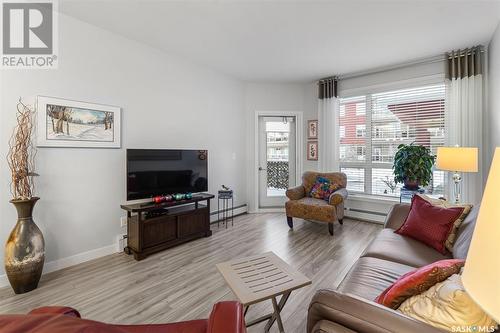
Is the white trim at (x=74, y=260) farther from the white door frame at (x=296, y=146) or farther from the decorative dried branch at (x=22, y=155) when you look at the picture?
the white door frame at (x=296, y=146)

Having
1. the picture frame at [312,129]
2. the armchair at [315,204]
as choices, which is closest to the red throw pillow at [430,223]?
the armchair at [315,204]

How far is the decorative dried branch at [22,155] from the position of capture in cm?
214

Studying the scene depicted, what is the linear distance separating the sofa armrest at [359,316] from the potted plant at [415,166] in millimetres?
3223

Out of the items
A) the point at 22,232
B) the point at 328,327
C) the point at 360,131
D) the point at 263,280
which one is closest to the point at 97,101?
the point at 22,232

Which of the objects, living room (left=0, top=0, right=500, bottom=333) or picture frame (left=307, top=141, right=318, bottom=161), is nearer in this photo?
living room (left=0, top=0, right=500, bottom=333)

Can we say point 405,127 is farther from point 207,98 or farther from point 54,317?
point 54,317

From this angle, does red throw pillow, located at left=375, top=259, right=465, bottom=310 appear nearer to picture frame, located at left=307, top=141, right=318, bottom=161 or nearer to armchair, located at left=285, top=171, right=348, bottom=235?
armchair, located at left=285, top=171, right=348, bottom=235

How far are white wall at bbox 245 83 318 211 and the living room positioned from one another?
0.38 meters

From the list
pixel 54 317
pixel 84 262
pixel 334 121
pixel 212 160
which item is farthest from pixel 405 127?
pixel 84 262

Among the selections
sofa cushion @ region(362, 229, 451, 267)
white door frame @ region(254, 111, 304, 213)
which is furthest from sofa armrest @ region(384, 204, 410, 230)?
white door frame @ region(254, 111, 304, 213)

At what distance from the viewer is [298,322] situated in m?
1.76

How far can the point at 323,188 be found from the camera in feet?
13.6

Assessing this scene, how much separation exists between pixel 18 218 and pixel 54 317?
2223 mm

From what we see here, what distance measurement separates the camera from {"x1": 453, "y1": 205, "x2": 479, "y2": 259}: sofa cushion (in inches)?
64.2
